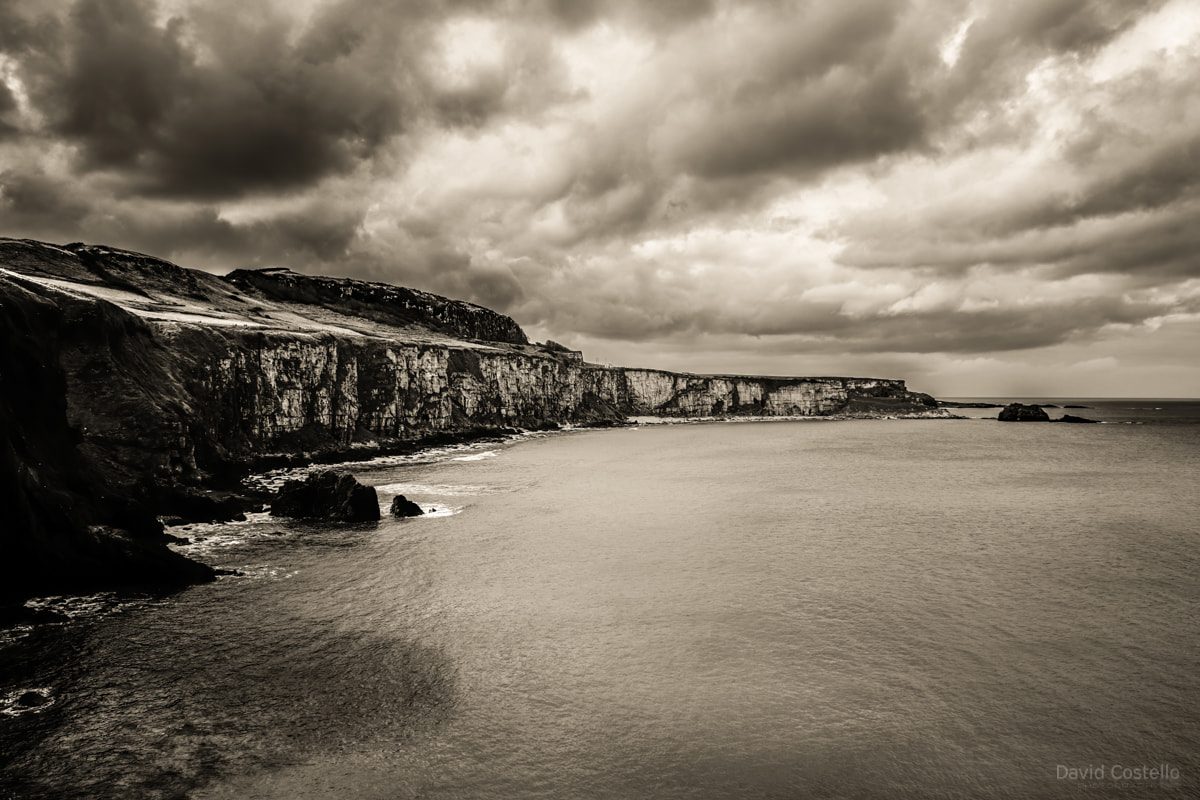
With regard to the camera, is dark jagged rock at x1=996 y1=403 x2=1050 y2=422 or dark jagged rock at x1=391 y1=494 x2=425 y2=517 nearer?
dark jagged rock at x1=391 y1=494 x2=425 y2=517

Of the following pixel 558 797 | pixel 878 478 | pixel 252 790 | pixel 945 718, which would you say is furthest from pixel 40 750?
pixel 878 478

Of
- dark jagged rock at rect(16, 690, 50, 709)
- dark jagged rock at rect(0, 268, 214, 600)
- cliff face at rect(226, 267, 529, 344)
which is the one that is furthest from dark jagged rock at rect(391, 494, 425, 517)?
cliff face at rect(226, 267, 529, 344)

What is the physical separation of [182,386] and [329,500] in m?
14.8

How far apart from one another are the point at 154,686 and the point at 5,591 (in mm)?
10543

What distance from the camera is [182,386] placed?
141 feet

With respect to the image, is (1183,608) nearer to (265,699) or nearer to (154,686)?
(265,699)

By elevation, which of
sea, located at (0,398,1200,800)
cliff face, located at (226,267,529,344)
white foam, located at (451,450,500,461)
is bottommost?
sea, located at (0,398,1200,800)

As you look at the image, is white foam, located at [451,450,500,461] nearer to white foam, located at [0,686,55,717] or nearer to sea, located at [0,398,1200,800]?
sea, located at [0,398,1200,800]

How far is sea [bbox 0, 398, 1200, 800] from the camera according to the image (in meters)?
12.9

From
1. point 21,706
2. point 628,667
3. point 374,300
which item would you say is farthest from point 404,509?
point 374,300

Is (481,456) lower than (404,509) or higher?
lower

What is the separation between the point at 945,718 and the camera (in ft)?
48.5

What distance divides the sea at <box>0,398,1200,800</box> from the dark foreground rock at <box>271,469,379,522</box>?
1320 millimetres
